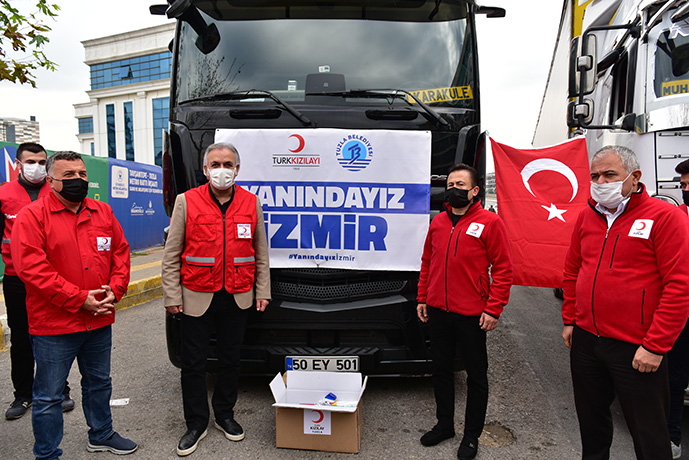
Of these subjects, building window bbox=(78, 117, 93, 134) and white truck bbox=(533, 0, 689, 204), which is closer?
white truck bbox=(533, 0, 689, 204)

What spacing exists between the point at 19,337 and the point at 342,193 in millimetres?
2594

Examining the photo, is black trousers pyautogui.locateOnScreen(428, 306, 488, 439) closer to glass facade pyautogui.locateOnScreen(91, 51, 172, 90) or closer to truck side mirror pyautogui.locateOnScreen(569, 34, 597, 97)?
truck side mirror pyautogui.locateOnScreen(569, 34, 597, 97)

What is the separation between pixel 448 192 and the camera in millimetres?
2904

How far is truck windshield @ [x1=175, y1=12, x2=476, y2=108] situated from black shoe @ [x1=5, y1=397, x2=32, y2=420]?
2.53 metres

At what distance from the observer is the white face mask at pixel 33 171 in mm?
3303

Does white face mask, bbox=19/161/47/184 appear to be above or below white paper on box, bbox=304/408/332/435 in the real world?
above

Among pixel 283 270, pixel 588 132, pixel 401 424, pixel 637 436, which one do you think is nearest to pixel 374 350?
pixel 401 424

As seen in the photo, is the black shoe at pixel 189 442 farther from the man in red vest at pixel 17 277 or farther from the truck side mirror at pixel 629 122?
the truck side mirror at pixel 629 122

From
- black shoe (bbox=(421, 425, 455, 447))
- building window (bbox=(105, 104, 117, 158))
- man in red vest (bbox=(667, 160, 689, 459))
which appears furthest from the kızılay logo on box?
building window (bbox=(105, 104, 117, 158))

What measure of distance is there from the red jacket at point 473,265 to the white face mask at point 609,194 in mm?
654

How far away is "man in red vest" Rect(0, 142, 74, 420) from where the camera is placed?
10.7ft

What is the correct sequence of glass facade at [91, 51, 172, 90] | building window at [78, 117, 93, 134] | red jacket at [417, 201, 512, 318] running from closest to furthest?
red jacket at [417, 201, 512, 318], glass facade at [91, 51, 172, 90], building window at [78, 117, 93, 134]

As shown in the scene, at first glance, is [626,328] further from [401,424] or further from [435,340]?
[401,424]

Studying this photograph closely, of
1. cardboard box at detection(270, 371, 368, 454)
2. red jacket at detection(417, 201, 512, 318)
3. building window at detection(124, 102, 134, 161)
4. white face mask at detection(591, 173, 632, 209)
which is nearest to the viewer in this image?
white face mask at detection(591, 173, 632, 209)
